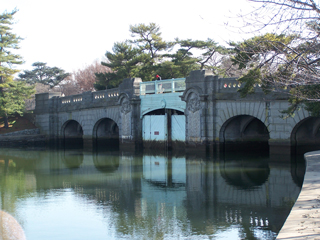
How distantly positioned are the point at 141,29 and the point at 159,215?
1083 inches

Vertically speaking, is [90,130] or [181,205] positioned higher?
[90,130]

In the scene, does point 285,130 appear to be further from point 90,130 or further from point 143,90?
point 90,130

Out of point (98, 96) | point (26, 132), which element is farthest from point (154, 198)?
Answer: point (26, 132)

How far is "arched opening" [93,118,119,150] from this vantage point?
2845 centimetres

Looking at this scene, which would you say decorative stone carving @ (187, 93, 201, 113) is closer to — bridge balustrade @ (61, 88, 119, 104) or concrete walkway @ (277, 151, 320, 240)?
bridge balustrade @ (61, 88, 119, 104)

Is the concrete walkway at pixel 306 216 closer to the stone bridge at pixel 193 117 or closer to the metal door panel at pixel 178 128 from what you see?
the stone bridge at pixel 193 117

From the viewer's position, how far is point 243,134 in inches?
842

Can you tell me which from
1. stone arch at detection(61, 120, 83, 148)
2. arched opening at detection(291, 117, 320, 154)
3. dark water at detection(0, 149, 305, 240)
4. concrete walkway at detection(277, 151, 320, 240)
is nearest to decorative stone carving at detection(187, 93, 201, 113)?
dark water at detection(0, 149, 305, 240)

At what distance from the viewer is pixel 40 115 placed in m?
32.6

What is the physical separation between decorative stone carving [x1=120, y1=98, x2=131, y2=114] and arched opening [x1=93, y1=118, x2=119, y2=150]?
373 cm

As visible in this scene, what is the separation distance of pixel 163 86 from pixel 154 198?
13286 mm

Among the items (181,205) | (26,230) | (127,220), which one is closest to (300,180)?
(181,205)

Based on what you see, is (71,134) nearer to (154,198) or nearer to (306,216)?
(154,198)

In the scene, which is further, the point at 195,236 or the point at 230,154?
the point at 230,154
